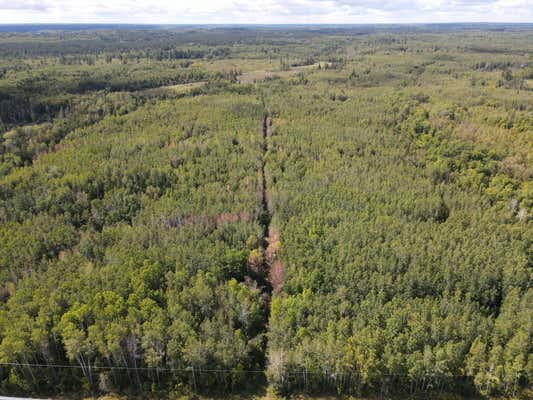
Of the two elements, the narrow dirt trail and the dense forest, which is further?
the narrow dirt trail

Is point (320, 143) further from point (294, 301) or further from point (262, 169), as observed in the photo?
point (294, 301)

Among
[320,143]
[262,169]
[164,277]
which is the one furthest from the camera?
[320,143]

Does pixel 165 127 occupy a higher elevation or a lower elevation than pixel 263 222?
higher

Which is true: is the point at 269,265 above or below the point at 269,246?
below

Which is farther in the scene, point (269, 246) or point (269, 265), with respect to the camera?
point (269, 246)

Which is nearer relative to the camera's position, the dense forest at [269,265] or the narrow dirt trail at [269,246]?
the dense forest at [269,265]

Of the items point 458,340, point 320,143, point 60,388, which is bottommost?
point 60,388

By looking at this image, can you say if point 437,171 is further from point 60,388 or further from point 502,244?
point 60,388

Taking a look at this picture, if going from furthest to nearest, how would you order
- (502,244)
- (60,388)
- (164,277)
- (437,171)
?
(437,171), (502,244), (164,277), (60,388)

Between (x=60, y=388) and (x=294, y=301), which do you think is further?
(x=294, y=301)

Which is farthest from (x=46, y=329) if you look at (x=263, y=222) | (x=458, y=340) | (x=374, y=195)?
(x=374, y=195)
